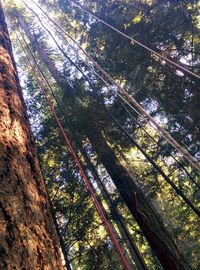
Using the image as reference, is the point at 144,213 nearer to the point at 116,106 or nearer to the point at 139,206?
the point at 139,206

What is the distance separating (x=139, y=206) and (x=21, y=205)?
5.27 metres

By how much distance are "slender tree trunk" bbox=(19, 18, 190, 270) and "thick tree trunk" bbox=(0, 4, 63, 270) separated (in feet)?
14.0

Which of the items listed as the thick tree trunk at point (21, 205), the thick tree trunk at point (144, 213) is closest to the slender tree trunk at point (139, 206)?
the thick tree trunk at point (144, 213)

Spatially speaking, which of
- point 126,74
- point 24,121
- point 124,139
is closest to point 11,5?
point 126,74

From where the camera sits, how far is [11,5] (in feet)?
52.0

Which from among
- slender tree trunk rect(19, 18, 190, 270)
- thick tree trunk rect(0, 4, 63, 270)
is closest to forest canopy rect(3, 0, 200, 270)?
slender tree trunk rect(19, 18, 190, 270)

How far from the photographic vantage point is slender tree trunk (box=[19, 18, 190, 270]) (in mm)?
6000

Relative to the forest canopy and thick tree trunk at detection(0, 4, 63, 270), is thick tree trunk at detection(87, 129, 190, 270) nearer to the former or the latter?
the forest canopy

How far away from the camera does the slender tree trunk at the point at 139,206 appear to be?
6.00m

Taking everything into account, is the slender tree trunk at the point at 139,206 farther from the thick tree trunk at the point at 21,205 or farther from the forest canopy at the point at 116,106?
the thick tree trunk at the point at 21,205

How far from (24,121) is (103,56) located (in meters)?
8.03

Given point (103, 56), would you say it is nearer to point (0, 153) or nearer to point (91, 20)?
point (91, 20)

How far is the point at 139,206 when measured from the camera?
22.6 ft

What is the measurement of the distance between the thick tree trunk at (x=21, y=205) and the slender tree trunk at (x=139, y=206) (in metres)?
4.25
